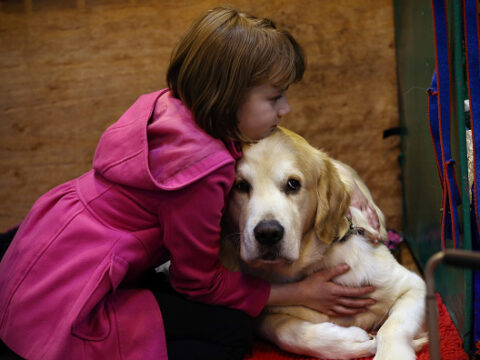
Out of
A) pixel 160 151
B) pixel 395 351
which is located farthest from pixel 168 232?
pixel 395 351

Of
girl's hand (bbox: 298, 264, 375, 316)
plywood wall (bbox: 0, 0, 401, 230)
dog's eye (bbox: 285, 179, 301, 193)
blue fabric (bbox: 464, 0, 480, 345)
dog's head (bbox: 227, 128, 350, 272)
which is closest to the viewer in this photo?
blue fabric (bbox: 464, 0, 480, 345)

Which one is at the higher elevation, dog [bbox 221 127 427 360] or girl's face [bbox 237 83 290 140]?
girl's face [bbox 237 83 290 140]

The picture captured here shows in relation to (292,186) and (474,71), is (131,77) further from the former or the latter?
(474,71)

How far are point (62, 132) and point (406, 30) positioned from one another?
185 centimetres

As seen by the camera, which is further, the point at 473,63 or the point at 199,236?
the point at 199,236

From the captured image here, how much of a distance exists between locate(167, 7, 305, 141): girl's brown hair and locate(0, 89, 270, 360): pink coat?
0.06 meters

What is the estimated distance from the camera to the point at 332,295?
66.1 inches

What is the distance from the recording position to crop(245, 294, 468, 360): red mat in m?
1.52

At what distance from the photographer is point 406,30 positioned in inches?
94.1

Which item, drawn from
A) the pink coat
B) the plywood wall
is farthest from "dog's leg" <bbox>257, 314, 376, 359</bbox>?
the plywood wall

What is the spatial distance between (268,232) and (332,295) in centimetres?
40

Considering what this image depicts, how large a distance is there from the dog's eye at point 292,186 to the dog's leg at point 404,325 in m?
0.49

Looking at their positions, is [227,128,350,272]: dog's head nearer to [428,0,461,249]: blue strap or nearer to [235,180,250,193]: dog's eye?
[235,180,250,193]: dog's eye

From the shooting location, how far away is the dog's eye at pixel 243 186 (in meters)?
1.57
